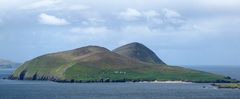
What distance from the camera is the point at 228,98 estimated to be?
172m

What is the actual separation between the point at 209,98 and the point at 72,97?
40.5 meters

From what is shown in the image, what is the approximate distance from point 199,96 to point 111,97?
2621cm

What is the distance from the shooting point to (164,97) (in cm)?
17775

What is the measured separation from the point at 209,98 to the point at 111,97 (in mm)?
28893

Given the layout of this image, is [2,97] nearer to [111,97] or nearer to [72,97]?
[72,97]

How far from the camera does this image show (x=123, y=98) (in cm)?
17250

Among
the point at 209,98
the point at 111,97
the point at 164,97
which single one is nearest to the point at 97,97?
the point at 111,97

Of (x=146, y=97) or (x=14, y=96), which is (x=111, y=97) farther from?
(x=14, y=96)

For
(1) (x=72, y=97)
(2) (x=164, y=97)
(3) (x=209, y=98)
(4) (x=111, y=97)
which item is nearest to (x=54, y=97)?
(1) (x=72, y=97)

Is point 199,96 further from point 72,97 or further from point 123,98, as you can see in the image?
point 72,97

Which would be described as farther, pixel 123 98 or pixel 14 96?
pixel 14 96

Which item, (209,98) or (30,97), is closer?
(209,98)

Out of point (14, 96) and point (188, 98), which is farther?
point (14, 96)

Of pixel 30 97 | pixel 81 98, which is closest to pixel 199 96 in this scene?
pixel 81 98
